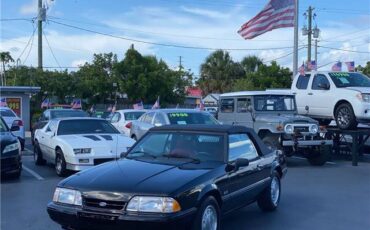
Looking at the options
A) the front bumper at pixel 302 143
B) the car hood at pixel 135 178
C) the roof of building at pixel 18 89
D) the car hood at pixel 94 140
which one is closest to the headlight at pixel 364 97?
the front bumper at pixel 302 143

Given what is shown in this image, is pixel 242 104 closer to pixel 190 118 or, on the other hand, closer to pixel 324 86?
pixel 190 118

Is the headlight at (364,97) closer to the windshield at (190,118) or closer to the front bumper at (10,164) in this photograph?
the windshield at (190,118)

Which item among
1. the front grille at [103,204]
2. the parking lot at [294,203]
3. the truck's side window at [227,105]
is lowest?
the parking lot at [294,203]

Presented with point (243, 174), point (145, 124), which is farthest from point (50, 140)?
point (243, 174)

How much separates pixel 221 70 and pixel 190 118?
160ft

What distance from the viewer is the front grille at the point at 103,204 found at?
528 centimetres

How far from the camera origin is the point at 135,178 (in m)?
5.64

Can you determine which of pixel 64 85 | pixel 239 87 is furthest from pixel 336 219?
pixel 239 87

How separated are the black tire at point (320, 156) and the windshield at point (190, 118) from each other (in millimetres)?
2942

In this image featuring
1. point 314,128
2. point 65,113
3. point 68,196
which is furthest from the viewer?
point 65,113

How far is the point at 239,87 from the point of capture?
2179 inches

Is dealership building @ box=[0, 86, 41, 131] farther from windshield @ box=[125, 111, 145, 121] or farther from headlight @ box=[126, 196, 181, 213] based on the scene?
headlight @ box=[126, 196, 181, 213]

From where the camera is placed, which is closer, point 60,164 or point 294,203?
point 294,203

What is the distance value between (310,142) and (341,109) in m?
1.55
